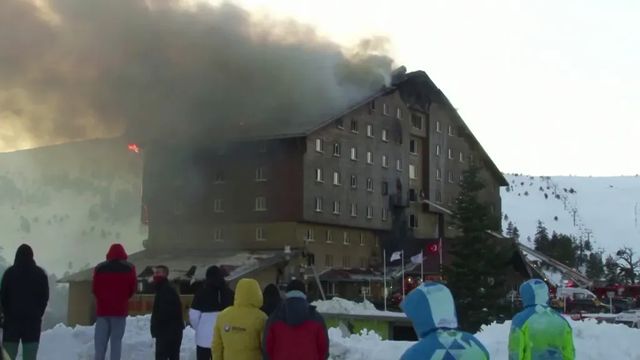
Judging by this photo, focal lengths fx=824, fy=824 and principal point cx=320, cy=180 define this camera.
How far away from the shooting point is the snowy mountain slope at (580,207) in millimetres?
138375

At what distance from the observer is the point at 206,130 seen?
47.0m

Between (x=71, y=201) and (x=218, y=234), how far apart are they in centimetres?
1960

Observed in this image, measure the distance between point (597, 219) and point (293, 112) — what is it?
116 meters

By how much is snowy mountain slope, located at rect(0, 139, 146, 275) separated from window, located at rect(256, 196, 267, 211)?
8607 millimetres

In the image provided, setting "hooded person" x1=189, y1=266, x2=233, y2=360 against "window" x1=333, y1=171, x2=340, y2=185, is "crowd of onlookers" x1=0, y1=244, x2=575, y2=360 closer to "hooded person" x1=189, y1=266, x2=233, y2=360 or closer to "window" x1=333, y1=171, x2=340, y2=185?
"hooded person" x1=189, y1=266, x2=233, y2=360

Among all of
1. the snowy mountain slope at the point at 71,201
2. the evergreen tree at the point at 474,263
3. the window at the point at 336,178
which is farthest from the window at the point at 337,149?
the evergreen tree at the point at 474,263

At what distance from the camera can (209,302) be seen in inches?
381

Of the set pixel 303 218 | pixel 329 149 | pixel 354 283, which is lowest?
pixel 354 283

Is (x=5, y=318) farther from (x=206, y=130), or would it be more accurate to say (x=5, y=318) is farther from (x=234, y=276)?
(x=206, y=130)

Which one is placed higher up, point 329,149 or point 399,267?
point 329,149

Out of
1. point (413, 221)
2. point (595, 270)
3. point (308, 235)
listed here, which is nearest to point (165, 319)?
point (308, 235)

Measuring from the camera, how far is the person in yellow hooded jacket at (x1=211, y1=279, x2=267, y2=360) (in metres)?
7.18

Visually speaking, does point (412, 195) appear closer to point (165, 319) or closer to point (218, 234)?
point (218, 234)

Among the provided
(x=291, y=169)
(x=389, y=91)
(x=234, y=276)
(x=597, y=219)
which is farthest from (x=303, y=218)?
(x=597, y=219)
